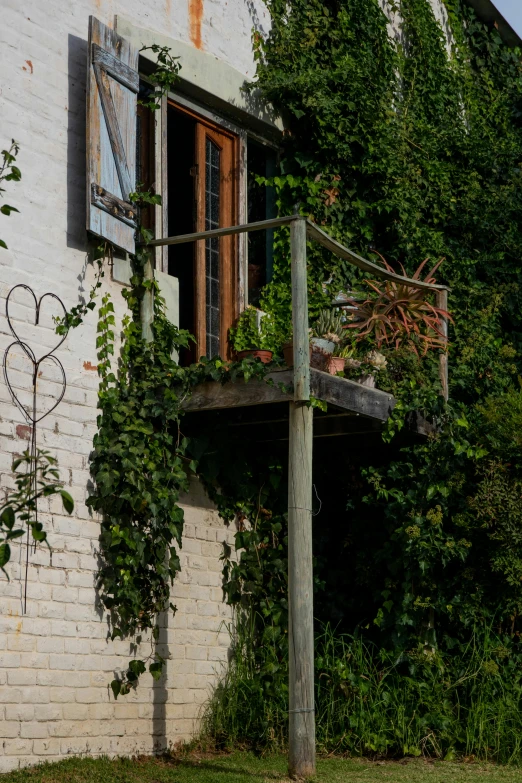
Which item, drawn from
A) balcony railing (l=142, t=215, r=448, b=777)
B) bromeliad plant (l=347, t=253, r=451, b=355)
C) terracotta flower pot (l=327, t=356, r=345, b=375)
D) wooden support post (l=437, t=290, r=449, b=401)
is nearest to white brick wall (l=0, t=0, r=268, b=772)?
balcony railing (l=142, t=215, r=448, b=777)

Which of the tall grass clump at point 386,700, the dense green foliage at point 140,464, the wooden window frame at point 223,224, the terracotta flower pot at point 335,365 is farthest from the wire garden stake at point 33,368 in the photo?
the tall grass clump at point 386,700

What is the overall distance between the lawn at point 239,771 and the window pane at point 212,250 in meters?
2.96

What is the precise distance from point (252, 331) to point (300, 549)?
2.38m

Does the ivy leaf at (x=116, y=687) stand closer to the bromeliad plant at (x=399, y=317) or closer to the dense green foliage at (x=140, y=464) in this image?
the dense green foliage at (x=140, y=464)

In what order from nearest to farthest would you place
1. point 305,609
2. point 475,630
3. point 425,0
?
point 305,609 < point 475,630 < point 425,0

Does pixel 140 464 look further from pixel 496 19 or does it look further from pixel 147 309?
pixel 496 19

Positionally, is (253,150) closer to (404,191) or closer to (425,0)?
(404,191)

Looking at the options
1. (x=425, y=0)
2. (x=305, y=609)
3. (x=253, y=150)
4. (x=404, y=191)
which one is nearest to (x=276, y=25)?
(x=253, y=150)

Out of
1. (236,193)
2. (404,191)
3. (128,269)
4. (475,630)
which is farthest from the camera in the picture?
(404,191)

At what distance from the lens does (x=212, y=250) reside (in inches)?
355

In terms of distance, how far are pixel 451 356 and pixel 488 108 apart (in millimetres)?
3241

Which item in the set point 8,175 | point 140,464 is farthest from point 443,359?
point 8,175

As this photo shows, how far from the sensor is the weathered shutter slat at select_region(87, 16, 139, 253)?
7332mm

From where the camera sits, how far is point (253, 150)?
977cm
